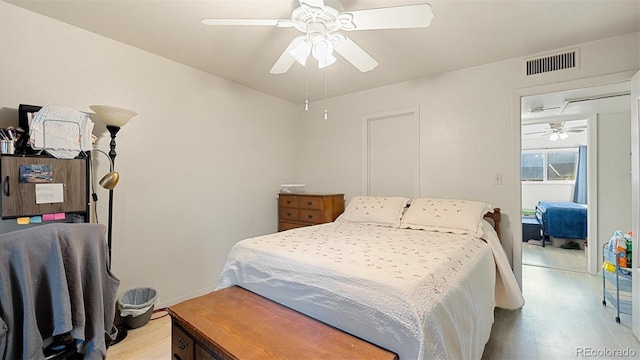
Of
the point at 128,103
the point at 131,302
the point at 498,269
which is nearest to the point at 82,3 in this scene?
the point at 128,103

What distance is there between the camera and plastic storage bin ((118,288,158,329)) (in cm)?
211

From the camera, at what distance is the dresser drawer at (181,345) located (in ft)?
4.23

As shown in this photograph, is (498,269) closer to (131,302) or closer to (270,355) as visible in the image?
(270,355)

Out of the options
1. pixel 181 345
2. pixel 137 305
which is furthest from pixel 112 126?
pixel 181 345

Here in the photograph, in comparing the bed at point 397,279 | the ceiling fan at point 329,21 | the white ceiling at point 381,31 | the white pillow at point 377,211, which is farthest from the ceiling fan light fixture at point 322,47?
the white pillow at point 377,211

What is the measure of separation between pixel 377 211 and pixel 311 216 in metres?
0.87

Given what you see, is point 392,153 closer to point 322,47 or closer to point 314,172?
point 314,172

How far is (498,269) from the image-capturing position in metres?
2.12

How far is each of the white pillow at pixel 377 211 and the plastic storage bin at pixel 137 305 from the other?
190 cm

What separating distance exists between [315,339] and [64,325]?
1074 millimetres

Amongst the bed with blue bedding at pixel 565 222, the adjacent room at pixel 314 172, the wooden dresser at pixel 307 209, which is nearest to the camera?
the adjacent room at pixel 314 172

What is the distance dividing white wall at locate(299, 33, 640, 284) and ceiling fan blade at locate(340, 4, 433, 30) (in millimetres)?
1585

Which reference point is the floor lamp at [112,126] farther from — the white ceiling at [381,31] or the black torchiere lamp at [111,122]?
the white ceiling at [381,31]

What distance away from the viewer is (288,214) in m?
3.52
